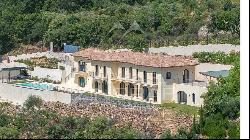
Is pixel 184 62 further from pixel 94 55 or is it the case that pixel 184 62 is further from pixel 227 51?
pixel 227 51

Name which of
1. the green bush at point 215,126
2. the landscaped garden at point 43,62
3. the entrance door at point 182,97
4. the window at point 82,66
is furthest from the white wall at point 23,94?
the green bush at point 215,126

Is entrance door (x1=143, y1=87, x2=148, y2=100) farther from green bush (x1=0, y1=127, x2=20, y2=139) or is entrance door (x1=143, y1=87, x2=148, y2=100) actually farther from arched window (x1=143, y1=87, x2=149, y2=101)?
green bush (x1=0, y1=127, x2=20, y2=139)

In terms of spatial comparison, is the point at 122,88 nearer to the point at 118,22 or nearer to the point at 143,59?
the point at 143,59

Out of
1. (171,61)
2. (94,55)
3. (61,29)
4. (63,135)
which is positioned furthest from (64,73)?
(63,135)

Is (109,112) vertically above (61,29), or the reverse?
(61,29)

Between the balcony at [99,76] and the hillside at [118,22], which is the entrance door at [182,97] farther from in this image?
the hillside at [118,22]

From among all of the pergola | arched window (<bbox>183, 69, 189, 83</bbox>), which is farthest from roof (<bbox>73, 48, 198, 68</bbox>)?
the pergola

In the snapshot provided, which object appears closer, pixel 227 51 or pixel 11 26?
pixel 227 51

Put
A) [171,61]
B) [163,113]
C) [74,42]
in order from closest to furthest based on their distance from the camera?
[163,113]
[171,61]
[74,42]
